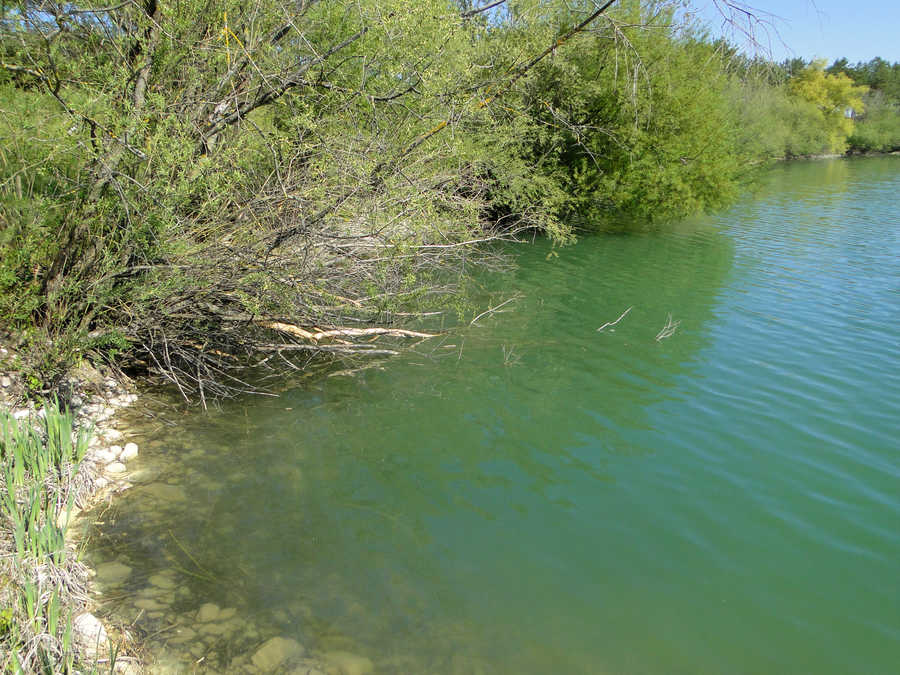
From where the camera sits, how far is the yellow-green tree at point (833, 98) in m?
68.9

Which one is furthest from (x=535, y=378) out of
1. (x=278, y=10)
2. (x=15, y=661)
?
(x=15, y=661)

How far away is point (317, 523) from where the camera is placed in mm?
5441

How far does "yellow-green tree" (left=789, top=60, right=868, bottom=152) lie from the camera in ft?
226

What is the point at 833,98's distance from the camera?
74875mm

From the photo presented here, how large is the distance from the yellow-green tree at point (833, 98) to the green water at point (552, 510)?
235 feet

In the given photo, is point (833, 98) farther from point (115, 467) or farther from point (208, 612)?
point (208, 612)

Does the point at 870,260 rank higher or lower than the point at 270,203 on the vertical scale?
lower

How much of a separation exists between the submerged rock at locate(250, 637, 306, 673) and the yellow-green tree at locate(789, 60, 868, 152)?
7811 centimetres

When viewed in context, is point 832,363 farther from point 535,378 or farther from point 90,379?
point 90,379

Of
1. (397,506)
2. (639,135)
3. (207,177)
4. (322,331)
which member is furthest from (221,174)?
(639,135)

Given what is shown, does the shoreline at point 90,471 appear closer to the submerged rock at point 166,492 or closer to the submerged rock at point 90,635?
the submerged rock at point 90,635

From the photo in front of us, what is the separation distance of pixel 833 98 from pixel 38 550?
9018 centimetres

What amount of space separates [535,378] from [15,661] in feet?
21.6

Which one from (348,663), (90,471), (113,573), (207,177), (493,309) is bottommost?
(348,663)
